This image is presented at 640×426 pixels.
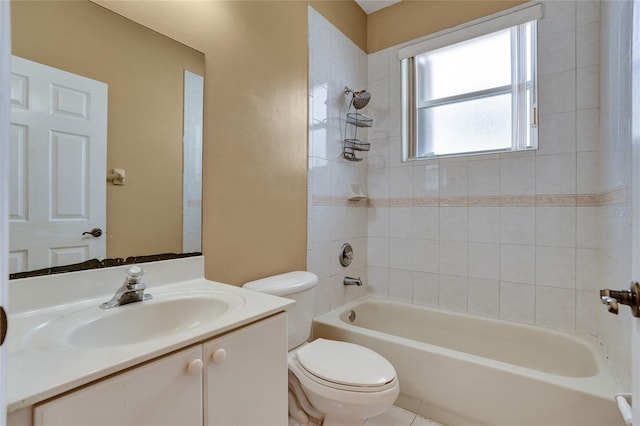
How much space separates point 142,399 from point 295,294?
3.18 ft

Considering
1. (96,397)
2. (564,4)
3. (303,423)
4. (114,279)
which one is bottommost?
(303,423)

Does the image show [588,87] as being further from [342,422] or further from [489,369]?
[342,422]

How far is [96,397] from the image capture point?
0.60 metres

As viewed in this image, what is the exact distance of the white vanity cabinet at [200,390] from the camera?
1.95 feet

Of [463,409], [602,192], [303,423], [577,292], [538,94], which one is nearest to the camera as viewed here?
[303,423]

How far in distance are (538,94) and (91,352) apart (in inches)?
99.2

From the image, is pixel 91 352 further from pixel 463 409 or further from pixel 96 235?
pixel 463 409

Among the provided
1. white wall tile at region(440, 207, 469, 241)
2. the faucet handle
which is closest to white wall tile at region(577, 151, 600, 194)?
white wall tile at region(440, 207, 469, 241)

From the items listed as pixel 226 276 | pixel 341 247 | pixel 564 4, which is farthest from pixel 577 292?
pixel 226 276

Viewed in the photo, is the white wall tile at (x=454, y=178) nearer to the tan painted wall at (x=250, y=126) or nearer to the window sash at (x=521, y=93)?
the window sash at (x=521, y=93)

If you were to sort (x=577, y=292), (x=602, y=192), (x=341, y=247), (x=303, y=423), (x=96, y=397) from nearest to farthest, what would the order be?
(x=96, y=397), (x=303, y=423), (x=602, y=192), (x=577, y=292), (x=341, y=247)

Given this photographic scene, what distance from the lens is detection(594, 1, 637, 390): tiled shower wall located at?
1.24 metres

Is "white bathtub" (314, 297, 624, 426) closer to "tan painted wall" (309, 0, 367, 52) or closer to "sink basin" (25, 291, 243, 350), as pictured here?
"sink basin" (25, 291, 243, 350)

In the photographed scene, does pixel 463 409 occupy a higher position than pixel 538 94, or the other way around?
pixel 538 94
